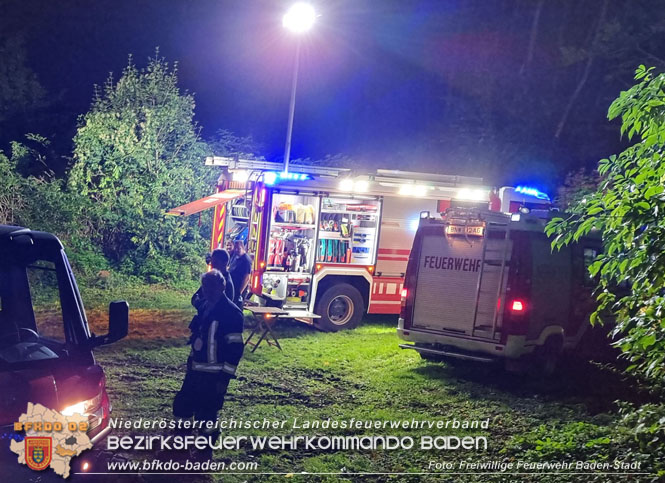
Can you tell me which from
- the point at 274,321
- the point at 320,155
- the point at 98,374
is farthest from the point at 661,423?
the point at 320,155

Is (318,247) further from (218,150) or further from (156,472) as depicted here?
(218,150)

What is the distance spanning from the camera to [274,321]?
11352 millimetres

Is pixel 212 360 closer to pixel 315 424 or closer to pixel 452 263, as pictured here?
pixel 315 424

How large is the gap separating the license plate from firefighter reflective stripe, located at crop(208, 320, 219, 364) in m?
4.75

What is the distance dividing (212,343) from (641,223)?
3.12m

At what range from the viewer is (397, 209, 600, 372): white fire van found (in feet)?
28.2

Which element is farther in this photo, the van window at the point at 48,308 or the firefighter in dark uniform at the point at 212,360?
the van window at the point at 48,308

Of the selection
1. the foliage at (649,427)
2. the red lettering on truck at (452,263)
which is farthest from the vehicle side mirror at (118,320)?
the red lettering on truck at (452,263)

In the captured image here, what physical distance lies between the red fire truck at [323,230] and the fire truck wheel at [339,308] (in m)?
0.02

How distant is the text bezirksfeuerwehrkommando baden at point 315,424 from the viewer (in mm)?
6504

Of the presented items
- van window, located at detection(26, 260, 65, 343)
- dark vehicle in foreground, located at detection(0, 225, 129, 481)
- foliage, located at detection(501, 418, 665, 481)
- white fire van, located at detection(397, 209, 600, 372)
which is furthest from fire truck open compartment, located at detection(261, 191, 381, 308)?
dark vehicle in foreground, located at detection(0, 225, 129, 481)

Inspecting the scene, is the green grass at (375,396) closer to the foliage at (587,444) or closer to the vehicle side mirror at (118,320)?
the foliage at (587,444)

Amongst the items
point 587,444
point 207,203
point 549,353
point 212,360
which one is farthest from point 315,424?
point 207,203

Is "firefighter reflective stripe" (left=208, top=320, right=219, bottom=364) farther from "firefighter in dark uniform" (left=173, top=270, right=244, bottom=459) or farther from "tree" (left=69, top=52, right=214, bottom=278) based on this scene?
"tree" (left=69, top=52, right=214, bottom=278)
